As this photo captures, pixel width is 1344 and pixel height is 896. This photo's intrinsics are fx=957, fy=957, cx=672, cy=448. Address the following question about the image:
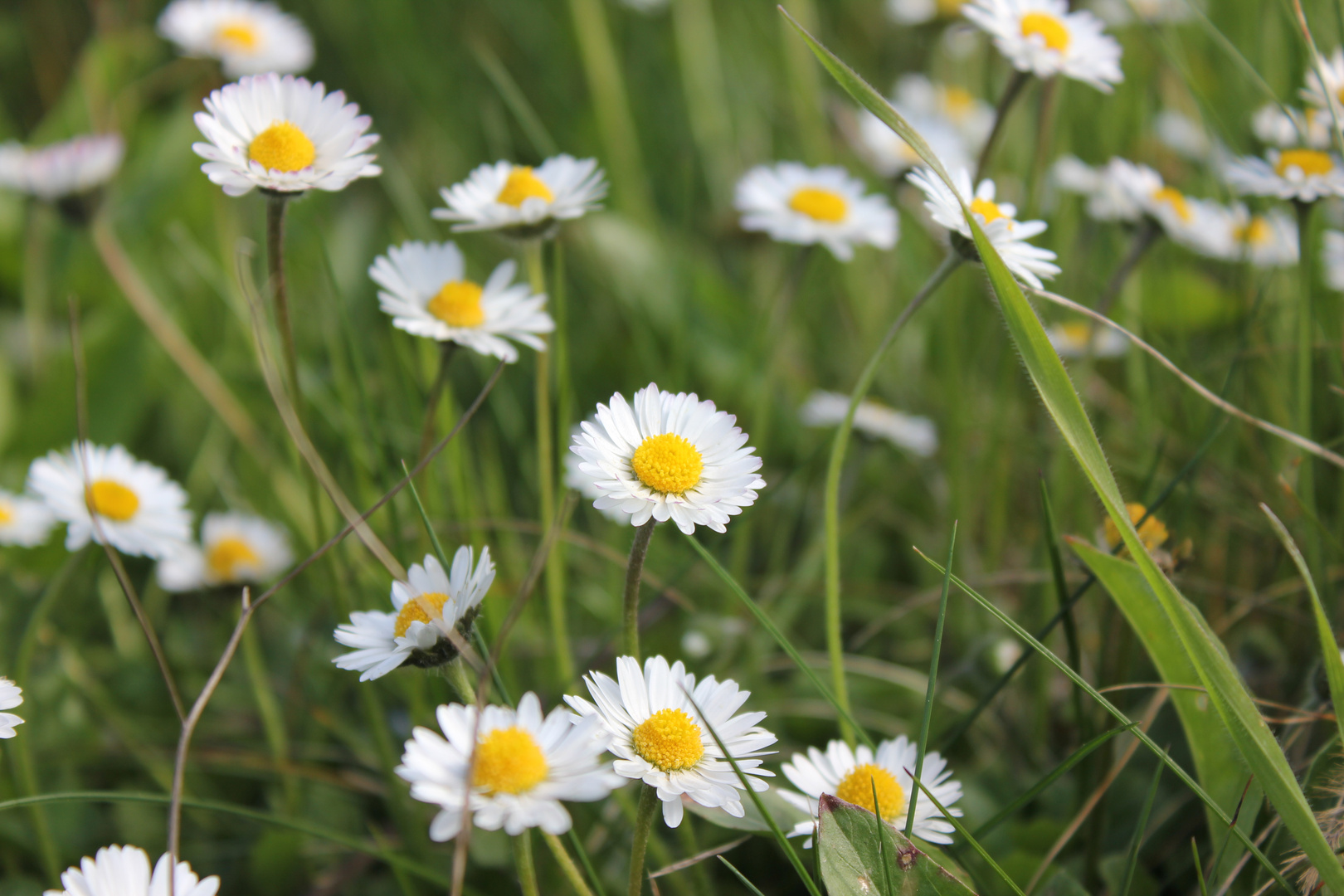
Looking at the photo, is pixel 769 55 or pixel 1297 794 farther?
pixel 769 55

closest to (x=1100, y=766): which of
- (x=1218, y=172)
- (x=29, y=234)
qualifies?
(x=1218, y=172)

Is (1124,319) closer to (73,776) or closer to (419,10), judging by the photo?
(73,776)

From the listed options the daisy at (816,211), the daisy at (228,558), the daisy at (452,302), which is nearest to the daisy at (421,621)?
the daisy at (452,302)

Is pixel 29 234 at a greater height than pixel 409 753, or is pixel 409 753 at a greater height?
pixel 29 234

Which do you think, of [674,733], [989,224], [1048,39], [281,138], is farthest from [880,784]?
[1048,39]

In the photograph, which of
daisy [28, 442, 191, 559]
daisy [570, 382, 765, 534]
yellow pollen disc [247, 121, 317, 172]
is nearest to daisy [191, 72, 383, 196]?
yellow pollen disc [247, 121, 317, 172]

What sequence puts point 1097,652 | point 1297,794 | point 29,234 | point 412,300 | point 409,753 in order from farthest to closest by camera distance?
point 29,234 < point 1097,652 < point 412,300 < point 1297,794 < point 409,753

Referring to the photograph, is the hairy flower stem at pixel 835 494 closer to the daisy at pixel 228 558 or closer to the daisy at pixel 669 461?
the daisy at pixel 669 461
